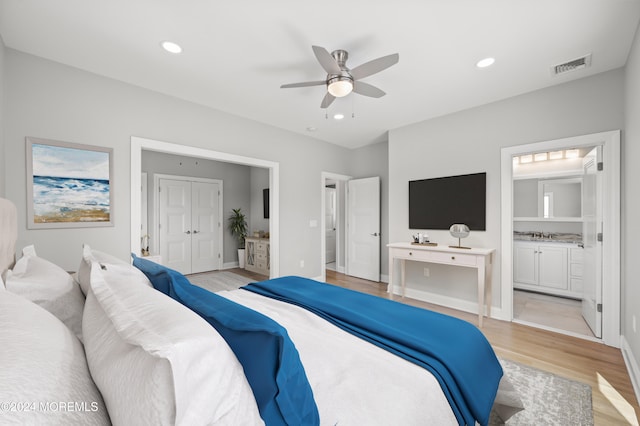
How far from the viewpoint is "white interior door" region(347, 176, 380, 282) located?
5.25m

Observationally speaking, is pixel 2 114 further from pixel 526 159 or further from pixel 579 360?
pixel 526 159

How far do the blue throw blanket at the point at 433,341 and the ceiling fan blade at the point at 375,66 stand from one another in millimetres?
1821

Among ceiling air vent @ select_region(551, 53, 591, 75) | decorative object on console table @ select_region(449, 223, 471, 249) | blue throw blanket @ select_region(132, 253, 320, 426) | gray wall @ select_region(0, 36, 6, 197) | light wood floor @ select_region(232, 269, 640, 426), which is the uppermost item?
ceiling air vent @ select_region(551, 53, 591, 75)

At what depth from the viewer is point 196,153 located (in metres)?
3.47

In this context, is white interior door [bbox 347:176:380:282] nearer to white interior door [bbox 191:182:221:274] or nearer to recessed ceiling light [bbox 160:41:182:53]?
white interior door [bbox 191:182:221:274]

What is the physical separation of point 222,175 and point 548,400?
244 inches

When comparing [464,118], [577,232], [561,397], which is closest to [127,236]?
[561,397]

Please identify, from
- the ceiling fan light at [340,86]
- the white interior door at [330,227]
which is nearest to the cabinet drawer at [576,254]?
the ceiling fan light at [340,86]

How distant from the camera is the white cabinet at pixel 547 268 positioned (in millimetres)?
4098

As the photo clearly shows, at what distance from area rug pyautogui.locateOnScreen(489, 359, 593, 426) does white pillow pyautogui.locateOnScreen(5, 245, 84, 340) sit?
7.68 feet

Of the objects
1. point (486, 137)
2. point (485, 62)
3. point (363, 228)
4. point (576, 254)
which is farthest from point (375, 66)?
point (576, 254)

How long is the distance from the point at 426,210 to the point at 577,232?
2711 mm

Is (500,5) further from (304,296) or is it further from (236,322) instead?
(236,322)

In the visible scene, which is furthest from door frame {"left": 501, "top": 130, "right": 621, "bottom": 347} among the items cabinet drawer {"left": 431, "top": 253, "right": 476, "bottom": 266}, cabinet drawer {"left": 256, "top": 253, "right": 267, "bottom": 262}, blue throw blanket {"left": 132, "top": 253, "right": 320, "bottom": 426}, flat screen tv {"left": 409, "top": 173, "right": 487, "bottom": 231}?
cabinet drawer {"left": 256, "top": 253, "right": 267, "bottom": 262}
